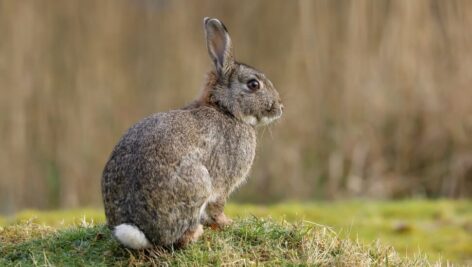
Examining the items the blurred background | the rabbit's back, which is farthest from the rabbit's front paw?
the blurred background

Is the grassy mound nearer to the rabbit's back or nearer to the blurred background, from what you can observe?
the rabbit's back

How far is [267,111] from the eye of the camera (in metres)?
7.78

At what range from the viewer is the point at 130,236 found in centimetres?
634

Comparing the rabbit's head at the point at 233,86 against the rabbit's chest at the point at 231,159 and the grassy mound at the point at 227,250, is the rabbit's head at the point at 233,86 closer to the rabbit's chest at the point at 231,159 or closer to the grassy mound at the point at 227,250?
the rabbit's chest at the point at 231,159

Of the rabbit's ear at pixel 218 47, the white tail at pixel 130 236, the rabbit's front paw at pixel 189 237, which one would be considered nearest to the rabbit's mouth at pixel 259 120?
the rabbit's ear at pixel 218 47

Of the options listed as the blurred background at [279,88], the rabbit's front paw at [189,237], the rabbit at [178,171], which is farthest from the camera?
the blurred background at [279,88]

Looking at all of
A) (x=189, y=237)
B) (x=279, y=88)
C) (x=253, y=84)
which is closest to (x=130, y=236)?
(x=189, y=237)

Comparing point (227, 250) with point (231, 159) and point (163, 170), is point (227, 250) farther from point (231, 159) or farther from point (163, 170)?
point (231, 159)

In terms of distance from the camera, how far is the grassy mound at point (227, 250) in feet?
21.6

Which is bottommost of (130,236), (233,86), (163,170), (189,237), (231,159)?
(130,236)

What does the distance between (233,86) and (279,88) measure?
27.0ft

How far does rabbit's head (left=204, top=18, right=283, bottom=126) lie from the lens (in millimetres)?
7582

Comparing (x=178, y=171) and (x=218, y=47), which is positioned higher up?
(x=218, y=47)

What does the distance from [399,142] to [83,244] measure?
9747mm
